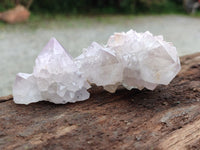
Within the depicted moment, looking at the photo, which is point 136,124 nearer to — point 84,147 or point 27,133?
point 84,147

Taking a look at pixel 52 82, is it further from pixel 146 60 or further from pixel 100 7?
pixel 100 7

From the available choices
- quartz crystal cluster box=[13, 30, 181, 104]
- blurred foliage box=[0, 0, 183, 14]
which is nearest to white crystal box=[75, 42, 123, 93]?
quartz crystal cluster box=[13, 30, 181, 104]

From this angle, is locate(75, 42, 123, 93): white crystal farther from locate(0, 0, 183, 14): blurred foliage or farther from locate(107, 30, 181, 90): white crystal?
locate(0, 0, 183, 14): blurred foliage

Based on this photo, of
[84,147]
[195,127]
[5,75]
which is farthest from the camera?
[5,75]

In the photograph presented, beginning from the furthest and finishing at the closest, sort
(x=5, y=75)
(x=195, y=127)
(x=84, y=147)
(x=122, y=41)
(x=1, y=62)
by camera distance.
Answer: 1. (x=1, y=62)
2. (x=5, y=75)
3. (x=122, y=41)
4. (x=195, y=127)
5. (x=84, y=147)

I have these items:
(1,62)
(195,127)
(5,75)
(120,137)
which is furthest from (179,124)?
(1,62)

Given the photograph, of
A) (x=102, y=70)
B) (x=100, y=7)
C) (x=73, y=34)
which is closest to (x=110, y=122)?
(x=102, y=70)

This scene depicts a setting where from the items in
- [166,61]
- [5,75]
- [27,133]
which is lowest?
[5,75]
